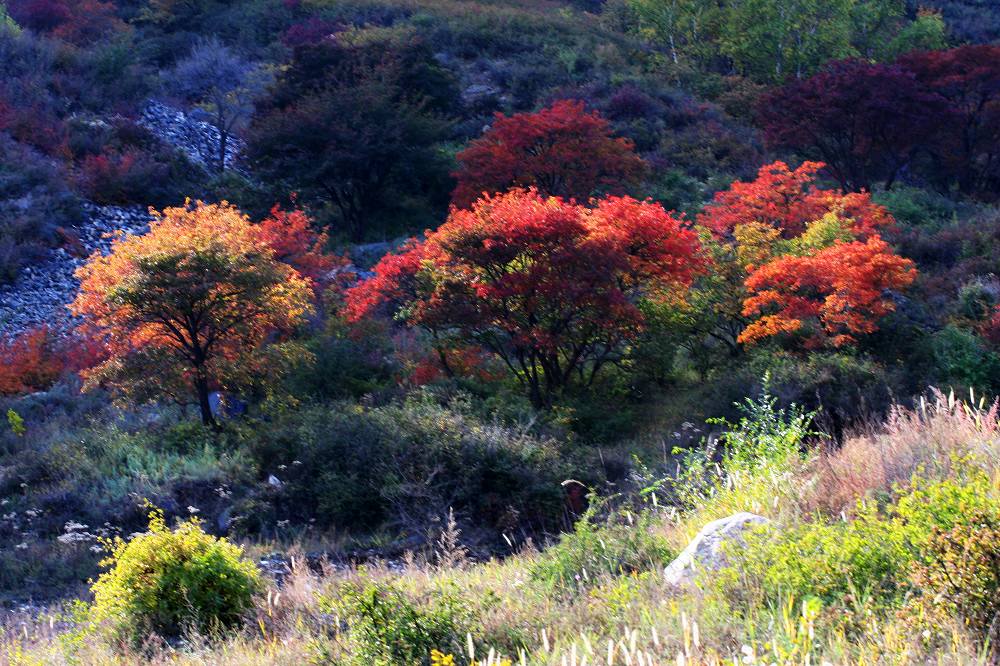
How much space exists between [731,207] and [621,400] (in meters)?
5.45

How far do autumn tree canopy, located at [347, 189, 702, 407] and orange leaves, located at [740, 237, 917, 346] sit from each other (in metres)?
1.27

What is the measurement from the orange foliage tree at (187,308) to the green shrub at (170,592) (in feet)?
21.9

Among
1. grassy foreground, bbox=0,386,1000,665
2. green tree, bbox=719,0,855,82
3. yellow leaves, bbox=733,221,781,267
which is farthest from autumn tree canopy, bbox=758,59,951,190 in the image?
grassy foreground, bbox=0,386,1000,665

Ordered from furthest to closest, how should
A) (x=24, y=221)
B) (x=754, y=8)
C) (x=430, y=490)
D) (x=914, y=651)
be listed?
(x=754, y=8) → (x=24, y=221) → (x=430, y=490) → (x=914, y=651)

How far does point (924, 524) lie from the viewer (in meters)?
4.64

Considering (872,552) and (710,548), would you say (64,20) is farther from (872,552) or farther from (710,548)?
(872,552)

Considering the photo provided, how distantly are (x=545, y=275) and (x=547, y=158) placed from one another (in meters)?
9.95

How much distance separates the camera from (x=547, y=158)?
77.0 ft

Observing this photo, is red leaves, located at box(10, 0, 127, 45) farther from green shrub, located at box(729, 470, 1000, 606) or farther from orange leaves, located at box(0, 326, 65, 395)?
green shrub, located at box(729, 470, 1000, 606)

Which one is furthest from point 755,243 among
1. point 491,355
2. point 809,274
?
point 491,355

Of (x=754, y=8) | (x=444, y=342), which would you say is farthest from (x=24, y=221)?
(x=754, y=8)

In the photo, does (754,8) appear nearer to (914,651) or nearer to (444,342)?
(444,342)

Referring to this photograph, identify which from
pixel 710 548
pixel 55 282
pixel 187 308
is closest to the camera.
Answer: pixel 710 548

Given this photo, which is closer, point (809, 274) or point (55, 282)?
point (809, 274)
